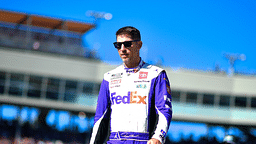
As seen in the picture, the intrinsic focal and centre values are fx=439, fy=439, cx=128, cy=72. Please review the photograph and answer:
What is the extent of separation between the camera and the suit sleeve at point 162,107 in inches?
141

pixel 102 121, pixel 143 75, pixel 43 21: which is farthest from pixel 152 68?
pixel 43 21

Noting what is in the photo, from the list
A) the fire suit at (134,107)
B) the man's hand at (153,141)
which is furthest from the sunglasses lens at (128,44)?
the man's hand at (153,141)

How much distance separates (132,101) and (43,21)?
118 feet

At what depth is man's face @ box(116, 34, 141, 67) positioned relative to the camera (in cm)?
389

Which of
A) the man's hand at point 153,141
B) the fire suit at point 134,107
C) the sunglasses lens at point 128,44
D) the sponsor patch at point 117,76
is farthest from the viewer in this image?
the sponsor patch at point 117,76

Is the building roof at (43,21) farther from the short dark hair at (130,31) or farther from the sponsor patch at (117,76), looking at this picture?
the short dark hair at (130,31)

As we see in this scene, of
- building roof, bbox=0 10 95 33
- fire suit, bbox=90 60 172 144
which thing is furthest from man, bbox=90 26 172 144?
building roof, bbox=0 10 95 33

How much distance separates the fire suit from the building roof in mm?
34594

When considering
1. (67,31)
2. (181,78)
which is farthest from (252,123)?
(67,31)

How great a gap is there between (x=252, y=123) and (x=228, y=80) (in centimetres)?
434

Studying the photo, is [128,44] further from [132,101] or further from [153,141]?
[153,141]

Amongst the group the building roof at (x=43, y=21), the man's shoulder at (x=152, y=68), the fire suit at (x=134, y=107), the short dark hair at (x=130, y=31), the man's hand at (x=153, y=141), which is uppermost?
the building roof at (x=43, y=21)

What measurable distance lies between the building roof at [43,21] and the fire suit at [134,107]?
3459cm

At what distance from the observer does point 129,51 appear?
12.8ft
